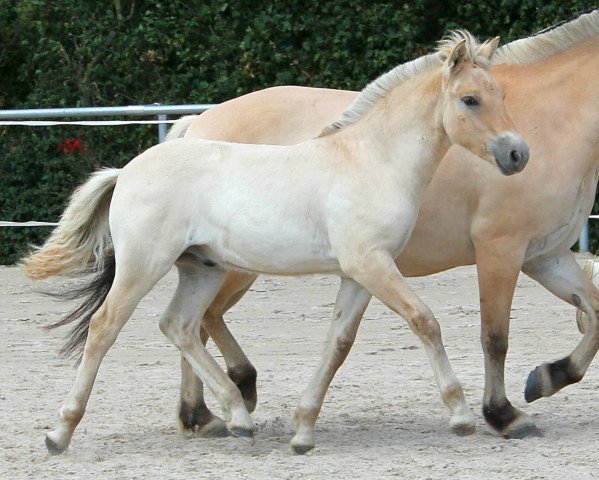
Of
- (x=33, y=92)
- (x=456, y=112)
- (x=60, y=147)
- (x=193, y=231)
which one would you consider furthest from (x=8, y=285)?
(x=456, y=112)

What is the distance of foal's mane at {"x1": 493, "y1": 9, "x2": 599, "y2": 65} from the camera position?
5172 mm

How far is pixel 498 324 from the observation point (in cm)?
489

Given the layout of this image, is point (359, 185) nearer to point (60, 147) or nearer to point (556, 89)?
point (556, 89)

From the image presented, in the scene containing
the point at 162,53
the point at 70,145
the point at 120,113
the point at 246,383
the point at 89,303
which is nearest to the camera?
the point at 89,303

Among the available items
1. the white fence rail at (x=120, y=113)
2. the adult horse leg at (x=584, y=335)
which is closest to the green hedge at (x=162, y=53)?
the white fence rail at (x=120, y=113)

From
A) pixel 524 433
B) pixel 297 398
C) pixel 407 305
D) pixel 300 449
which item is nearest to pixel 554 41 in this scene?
pixel 407 305

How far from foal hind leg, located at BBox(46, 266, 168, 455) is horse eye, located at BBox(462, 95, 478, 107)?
1.20 meters

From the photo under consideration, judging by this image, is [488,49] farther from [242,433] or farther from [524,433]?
[242,433]

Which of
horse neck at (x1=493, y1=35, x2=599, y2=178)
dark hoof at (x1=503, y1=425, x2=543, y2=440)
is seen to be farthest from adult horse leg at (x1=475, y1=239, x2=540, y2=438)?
horse neck at (x1=493, y1=35, x2=599, y2=178)

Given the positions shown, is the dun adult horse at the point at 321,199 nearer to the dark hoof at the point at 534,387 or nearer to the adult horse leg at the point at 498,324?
the adult horse leg at the point at 498,324

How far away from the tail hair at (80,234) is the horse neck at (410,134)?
3.17 ft

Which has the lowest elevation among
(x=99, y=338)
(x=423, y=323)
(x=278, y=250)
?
(x=99, y=338)

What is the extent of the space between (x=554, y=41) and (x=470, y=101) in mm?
1008

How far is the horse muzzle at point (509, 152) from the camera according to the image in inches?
167
